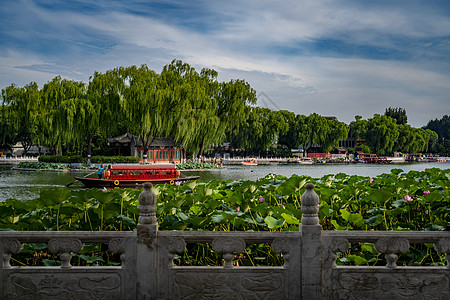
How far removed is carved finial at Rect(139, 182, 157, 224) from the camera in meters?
3.34

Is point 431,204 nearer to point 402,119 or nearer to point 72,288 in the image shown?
point 72,288

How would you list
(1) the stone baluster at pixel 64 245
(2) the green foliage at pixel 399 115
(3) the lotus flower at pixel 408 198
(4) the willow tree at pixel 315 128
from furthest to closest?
(2) the green foliage at pixel 399 115 < (4) the willow tree at pixel 315 128 < (3) the lotus flower at pixel 408 198 < (1) the stone baluster at pixel 64 245

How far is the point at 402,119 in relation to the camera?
3526 inches

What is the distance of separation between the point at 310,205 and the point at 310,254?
0.42 meters

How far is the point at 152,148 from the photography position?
38781 mm

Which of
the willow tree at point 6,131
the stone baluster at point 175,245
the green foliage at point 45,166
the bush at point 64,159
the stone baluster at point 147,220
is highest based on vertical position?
the willow tree at point 6,131

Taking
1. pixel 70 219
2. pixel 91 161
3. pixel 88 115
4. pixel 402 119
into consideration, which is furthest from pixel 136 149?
pixel 402 119

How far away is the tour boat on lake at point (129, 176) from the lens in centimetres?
1988

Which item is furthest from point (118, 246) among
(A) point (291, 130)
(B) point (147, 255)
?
(A) point (291, 130)

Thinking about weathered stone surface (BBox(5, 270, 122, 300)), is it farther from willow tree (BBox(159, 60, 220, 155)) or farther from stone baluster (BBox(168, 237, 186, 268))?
willow tree (BBox(159, 60, 220, 155))

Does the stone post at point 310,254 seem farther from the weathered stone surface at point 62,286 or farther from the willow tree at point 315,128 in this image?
the willow tree at point 315,128

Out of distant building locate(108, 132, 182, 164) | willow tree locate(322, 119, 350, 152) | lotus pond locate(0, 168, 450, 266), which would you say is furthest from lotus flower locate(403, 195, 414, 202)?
willow tree locate(322, 119, 350, 152)

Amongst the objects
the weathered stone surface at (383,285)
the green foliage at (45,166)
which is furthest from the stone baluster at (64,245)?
the green foliage at (45,166)

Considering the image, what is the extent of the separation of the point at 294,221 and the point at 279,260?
0.47 metres
